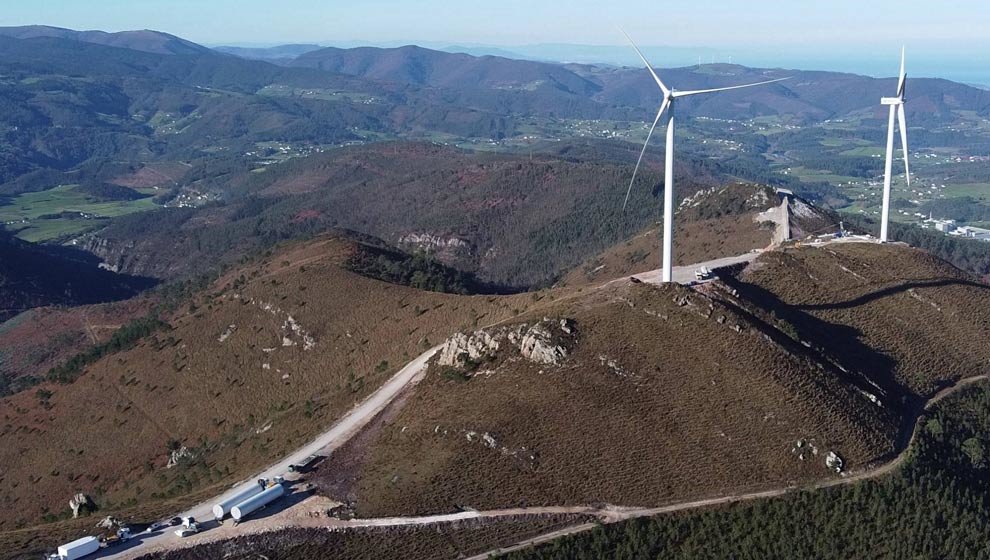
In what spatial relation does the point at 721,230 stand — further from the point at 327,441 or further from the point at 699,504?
the point at 327,441

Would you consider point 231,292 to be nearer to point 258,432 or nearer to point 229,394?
point 229,394

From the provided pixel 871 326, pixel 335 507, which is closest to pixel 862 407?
pixel 871 326

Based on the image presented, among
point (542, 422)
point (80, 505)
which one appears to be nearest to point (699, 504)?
point (542, 422)

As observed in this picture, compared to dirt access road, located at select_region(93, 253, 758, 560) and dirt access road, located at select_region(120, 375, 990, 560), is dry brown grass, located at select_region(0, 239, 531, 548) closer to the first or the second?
dirt access road, located at select_region(93, 253, 758, 560)

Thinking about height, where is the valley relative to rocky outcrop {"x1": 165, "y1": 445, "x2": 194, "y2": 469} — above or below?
above

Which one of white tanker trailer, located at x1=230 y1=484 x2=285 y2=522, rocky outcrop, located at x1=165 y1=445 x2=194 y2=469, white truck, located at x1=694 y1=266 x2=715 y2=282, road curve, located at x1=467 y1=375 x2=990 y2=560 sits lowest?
rocky outcrop, located at x1=165 y1=445 x2=194 y2=469

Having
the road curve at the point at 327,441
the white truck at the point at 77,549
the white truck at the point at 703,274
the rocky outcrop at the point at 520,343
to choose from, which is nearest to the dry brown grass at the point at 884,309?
the white truck at the point at 703,274

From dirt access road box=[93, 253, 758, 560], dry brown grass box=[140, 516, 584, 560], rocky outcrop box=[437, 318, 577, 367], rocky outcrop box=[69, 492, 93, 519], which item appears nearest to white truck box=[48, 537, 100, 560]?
dirt access road box=[93, 253, 758, 560]
